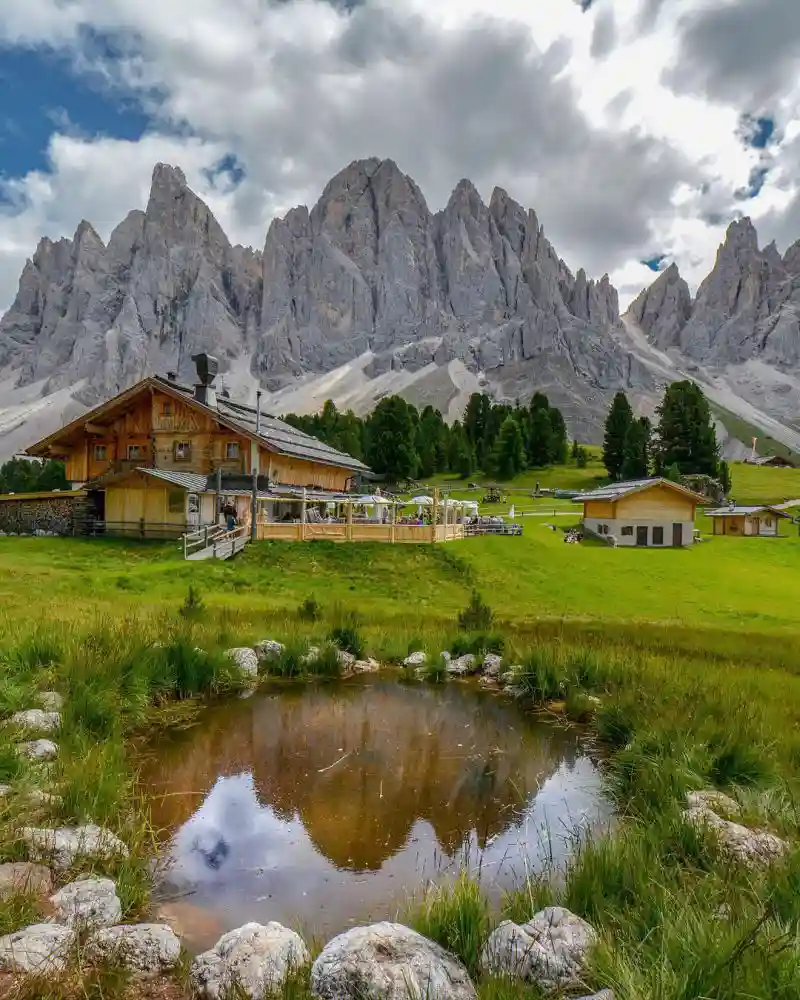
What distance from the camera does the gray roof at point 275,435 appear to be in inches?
1531

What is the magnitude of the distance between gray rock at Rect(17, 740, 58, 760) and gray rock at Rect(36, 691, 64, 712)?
108 cm

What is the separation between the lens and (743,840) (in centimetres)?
619

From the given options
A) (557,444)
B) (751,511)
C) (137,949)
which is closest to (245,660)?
(137,949)

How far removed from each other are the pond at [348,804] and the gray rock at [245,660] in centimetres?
87

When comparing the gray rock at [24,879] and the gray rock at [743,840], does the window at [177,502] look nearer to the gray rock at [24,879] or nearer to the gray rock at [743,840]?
the gray rock at [24,879]

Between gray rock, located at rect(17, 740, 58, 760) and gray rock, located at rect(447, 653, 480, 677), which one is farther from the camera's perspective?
gray rock, located at rect(447, 653, 480, 677)

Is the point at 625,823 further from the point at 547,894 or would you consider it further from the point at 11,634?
the point at 11,634

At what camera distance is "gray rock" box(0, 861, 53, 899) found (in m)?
5.29

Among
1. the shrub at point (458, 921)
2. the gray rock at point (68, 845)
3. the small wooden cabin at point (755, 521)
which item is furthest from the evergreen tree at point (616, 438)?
the gray rock at point (68, 845)

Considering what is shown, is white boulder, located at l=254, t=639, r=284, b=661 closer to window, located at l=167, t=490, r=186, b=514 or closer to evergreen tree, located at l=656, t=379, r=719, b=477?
window, located at l=167, t=490, r=186, b=514

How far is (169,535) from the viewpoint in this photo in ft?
111

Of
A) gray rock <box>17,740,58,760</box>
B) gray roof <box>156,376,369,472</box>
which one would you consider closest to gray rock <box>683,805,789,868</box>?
gray rock <box>17,740,58,760</box>

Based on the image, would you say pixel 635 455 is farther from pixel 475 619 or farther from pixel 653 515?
pixel 475 619

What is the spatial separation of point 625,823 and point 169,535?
30.7 meters
